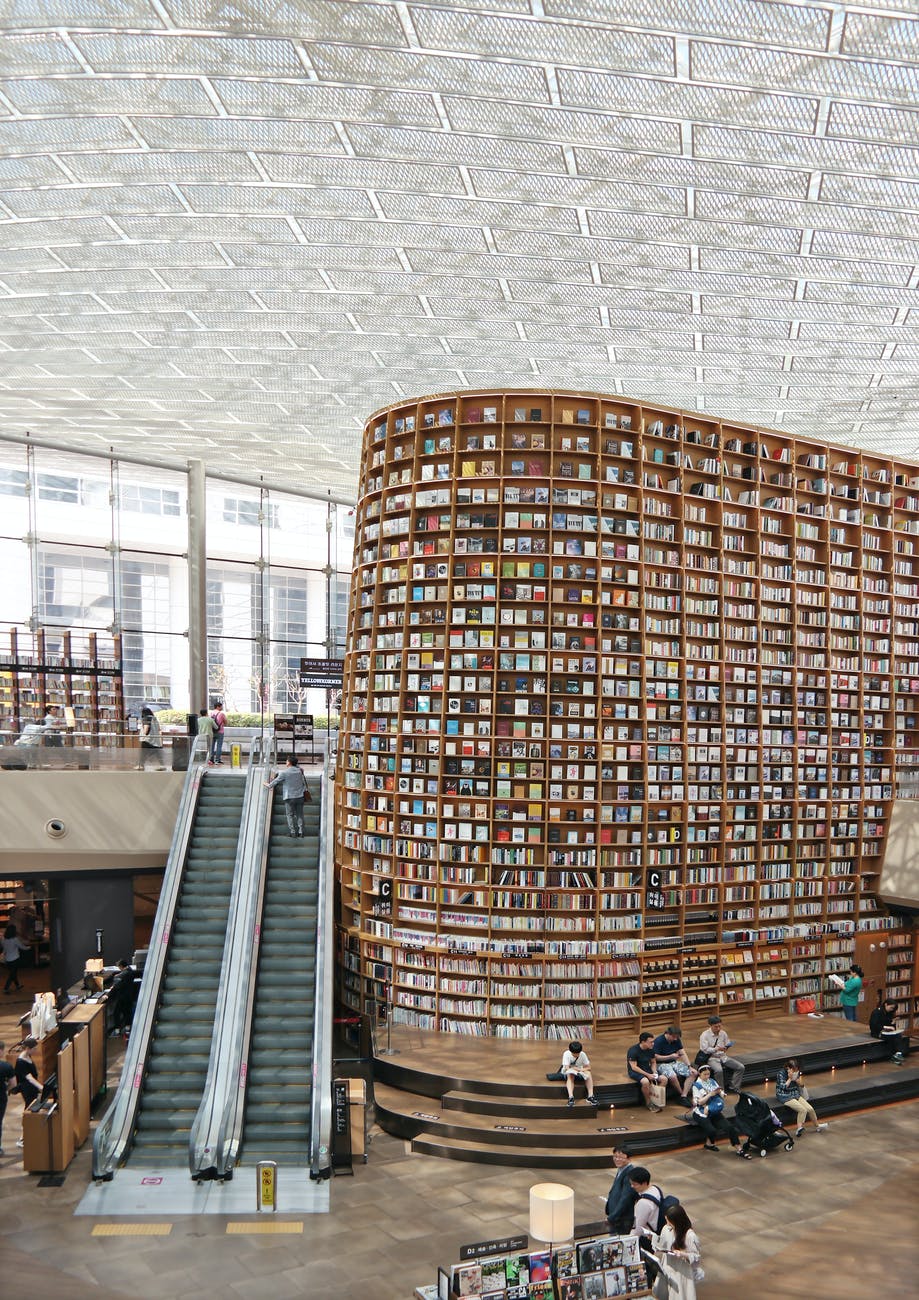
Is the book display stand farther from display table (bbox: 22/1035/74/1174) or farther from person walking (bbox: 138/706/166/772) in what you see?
display table (bbox: 22/1035/74/1174)

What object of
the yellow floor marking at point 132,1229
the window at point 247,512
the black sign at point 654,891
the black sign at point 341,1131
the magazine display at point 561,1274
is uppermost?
the window at point 247,512

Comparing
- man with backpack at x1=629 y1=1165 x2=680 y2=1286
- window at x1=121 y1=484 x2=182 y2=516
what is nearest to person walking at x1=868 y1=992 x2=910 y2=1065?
man with backpack at x1=629 y1=1165 x2=680 y2=1286

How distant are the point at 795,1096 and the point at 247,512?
1861 centimetres

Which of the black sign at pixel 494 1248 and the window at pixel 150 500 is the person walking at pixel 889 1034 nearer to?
the black sign at pixel 494 1248

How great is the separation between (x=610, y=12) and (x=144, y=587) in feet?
55.9

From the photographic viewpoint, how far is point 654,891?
13.2 m

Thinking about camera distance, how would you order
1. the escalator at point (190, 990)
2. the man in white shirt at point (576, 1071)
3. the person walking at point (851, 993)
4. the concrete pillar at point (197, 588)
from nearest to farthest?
the escalator at point (190, 990) < the man in white shirt at point (576, 1071) < the person walking at point (851, 993) < the concrete pillar at point (197, 588)

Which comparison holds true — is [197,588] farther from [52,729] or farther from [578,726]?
[578,726]

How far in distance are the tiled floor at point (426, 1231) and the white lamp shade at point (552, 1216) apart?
1.41m

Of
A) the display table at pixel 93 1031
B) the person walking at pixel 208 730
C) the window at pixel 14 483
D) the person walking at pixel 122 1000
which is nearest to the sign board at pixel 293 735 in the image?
the person walking at pixel 208 730

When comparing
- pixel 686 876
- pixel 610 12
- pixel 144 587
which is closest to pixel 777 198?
pixel 610 12

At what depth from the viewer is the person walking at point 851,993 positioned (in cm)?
1448

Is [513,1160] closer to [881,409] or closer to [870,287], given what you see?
[870,287]

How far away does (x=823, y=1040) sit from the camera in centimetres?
1313
